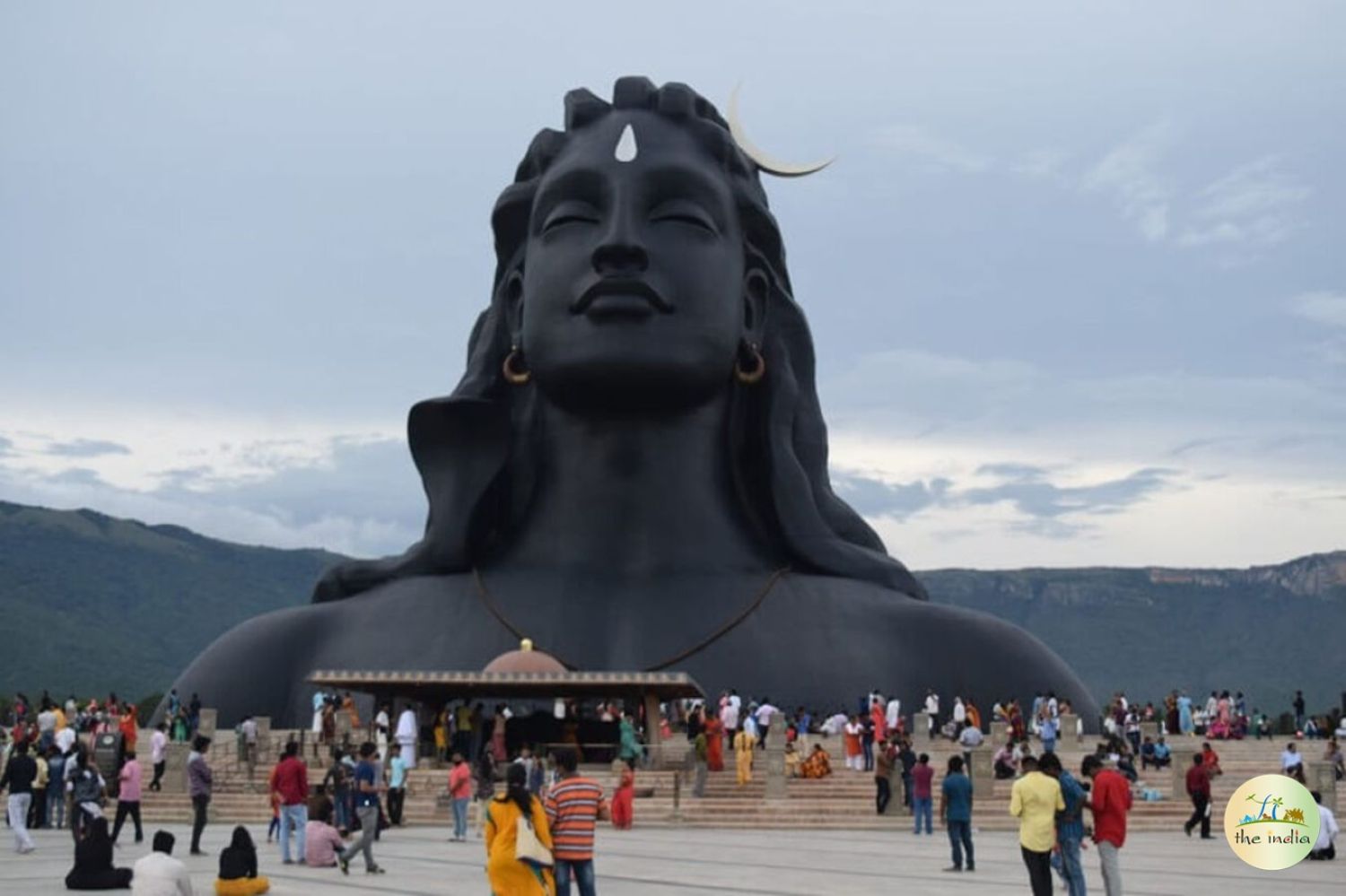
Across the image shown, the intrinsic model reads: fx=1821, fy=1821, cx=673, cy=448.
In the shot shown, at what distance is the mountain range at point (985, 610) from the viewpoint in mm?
119062

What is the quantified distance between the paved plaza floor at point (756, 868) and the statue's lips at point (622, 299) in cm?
1429

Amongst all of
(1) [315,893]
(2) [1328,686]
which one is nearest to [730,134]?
(1) [315,893]

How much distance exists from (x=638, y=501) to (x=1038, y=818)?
23.2 m

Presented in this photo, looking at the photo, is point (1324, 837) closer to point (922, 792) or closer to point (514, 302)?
point (922, 792)

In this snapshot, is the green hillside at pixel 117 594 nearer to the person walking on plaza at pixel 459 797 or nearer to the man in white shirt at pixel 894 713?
the man in white shirt at pixel 894 713

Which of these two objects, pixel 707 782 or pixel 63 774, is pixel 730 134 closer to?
pixel 707 782

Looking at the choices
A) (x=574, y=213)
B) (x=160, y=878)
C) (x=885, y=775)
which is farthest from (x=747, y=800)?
(x=574, y=213)

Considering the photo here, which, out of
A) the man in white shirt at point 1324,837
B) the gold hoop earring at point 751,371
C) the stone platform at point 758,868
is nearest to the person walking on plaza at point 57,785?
the stone platform at point 758,868

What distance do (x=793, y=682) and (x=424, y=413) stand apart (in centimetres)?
925

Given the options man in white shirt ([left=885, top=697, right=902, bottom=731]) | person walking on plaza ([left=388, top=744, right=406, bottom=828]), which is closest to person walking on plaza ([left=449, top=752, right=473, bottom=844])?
A: person walking on plaza ([left=388, top=744, right=406, bottom=828])

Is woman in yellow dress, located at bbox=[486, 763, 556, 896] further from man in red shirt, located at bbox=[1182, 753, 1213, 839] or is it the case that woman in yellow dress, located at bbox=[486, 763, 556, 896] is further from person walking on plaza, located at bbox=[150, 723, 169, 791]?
person walking on plaza, located at bbox=[150, 723, 169, 791]

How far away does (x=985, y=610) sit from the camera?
128125mm

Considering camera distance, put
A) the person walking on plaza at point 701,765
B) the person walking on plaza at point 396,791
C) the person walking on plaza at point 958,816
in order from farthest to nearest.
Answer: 1. the person walking on plaza at point 701,765
2. the person walking on plaza at point 396,791
3. the person walking on plaza at point 958,816

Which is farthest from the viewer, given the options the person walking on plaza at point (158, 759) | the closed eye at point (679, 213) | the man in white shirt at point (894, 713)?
the closed eye at point (679, 213)
